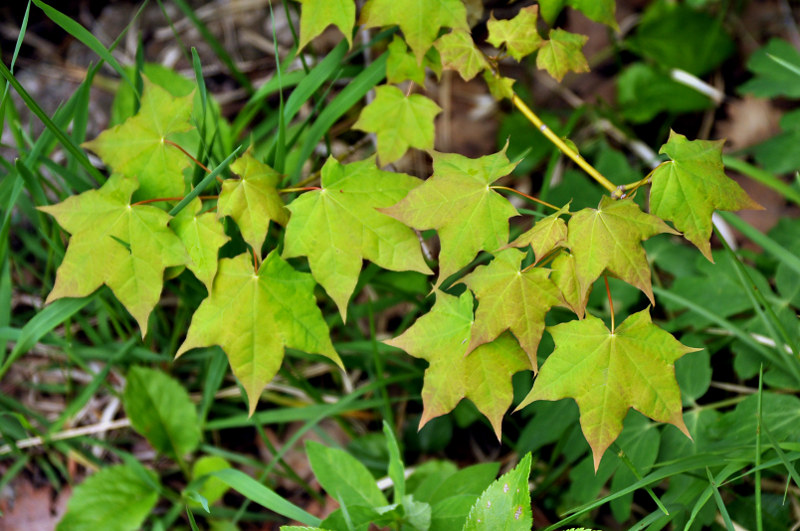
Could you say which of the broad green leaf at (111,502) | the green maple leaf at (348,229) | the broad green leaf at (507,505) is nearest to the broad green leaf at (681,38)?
the green maple leaf at (348,229)

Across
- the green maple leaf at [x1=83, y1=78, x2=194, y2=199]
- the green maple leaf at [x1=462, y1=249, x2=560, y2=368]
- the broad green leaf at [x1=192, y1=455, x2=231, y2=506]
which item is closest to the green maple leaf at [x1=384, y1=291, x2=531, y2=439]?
the green maple leaf at [x1=462, y1=249, x2=560, y2=368]

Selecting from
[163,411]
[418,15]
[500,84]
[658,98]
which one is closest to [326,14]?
[418,15]

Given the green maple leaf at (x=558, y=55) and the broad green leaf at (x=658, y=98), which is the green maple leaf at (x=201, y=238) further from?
the broad green leaf at (x=658, y=98)

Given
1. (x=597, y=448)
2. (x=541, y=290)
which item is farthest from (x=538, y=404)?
(x=541, y=290)

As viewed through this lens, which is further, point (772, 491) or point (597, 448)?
point (772, 491)

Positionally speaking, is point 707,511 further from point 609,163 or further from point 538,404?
point 609,163

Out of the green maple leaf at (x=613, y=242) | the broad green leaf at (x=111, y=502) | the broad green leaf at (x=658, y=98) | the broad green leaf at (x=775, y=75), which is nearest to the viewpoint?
the green maple leaf at (x=613, y=242)
